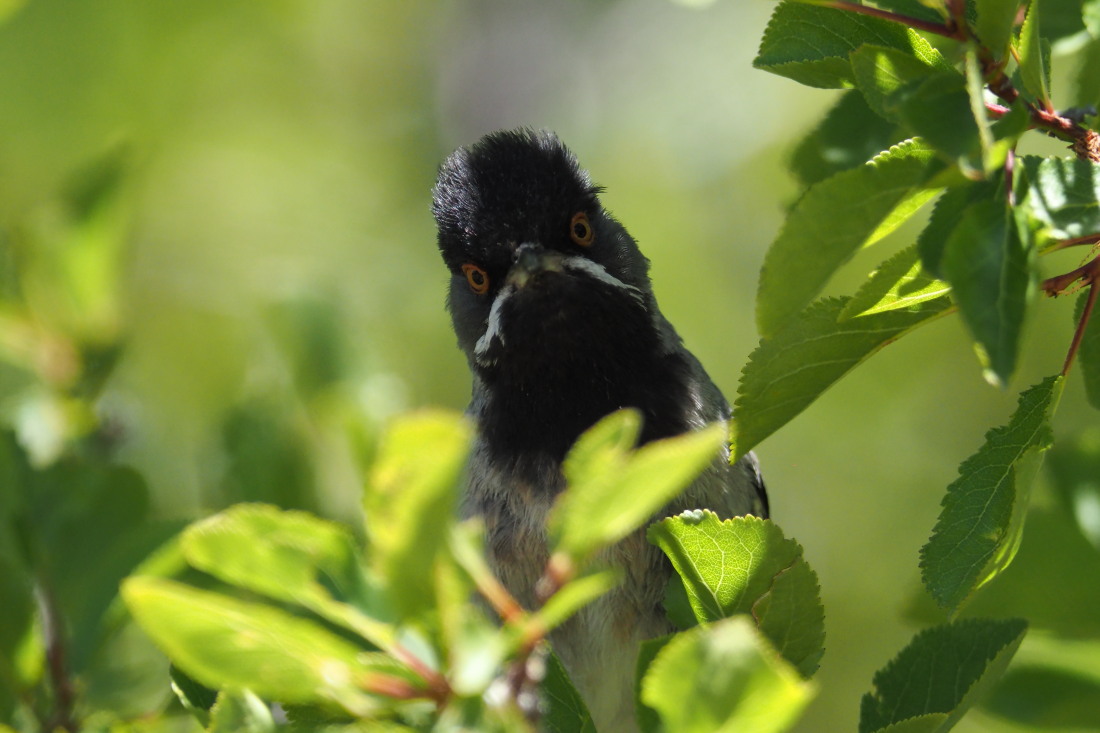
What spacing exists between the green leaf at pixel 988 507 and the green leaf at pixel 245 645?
1.32 metres

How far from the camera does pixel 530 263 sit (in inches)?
154

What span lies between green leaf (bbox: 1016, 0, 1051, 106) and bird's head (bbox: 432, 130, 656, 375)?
76.3 inches

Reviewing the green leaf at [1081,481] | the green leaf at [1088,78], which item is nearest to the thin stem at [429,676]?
the green leaf at [1081,481]

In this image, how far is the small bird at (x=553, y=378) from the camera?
12.8 feet

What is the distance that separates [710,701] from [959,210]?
1.01 meters

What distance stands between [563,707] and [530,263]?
5.88ft

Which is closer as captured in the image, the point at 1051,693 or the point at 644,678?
the point at 644,678

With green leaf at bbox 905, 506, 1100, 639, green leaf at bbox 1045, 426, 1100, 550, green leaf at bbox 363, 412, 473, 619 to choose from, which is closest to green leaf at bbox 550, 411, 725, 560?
green leaf at bbox 363, 412, 473, 619

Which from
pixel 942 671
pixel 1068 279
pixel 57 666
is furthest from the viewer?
pixel 57 666

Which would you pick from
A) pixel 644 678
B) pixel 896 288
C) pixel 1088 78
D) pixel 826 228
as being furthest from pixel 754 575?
pixel 1088 78

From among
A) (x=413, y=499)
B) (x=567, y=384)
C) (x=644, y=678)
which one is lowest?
(x=644, y=678)

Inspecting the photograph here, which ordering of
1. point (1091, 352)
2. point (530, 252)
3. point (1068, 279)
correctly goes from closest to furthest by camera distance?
point (1068, 279) → point (1091, 352) → point (530, 252)

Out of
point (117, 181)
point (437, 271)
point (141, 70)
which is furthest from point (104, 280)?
point (141, 70)

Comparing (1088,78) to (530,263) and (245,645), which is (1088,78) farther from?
(245,645)
